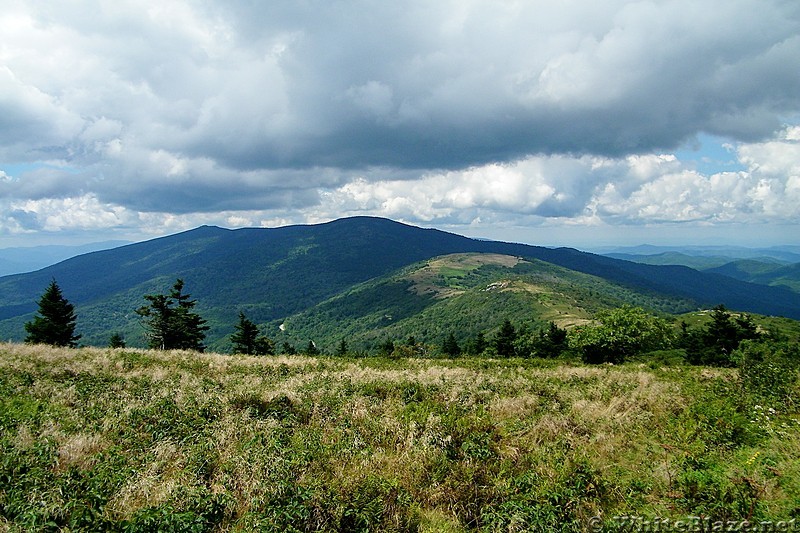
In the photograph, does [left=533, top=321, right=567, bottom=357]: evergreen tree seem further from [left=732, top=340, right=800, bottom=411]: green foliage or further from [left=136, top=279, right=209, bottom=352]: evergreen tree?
[left=136, top=279, right=209, bottom=352]: evergreen tree

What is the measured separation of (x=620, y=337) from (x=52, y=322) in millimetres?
80680

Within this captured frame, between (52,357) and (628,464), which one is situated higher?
(52,357)

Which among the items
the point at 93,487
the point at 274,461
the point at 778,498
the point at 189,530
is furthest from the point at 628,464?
the point at 93,487

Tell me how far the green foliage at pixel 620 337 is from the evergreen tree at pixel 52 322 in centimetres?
7237

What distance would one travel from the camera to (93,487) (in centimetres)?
680

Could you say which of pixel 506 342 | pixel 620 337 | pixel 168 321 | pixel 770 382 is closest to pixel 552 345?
pixel 506 342

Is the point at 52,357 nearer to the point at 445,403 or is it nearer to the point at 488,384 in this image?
the point at 445,403

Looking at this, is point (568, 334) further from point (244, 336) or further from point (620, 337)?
point (244, 336)

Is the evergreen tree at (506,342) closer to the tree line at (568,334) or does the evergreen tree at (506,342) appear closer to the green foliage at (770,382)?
the tree line at (568,334)

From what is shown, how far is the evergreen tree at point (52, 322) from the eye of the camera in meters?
58.1

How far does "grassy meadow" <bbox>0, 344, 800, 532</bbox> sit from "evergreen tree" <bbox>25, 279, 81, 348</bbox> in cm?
5830

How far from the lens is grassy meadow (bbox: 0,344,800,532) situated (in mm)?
6469

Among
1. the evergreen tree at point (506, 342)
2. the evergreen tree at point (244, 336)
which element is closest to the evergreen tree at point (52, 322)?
the evergreen tree at point (244, 336)

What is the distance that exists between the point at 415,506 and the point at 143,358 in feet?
58.7
